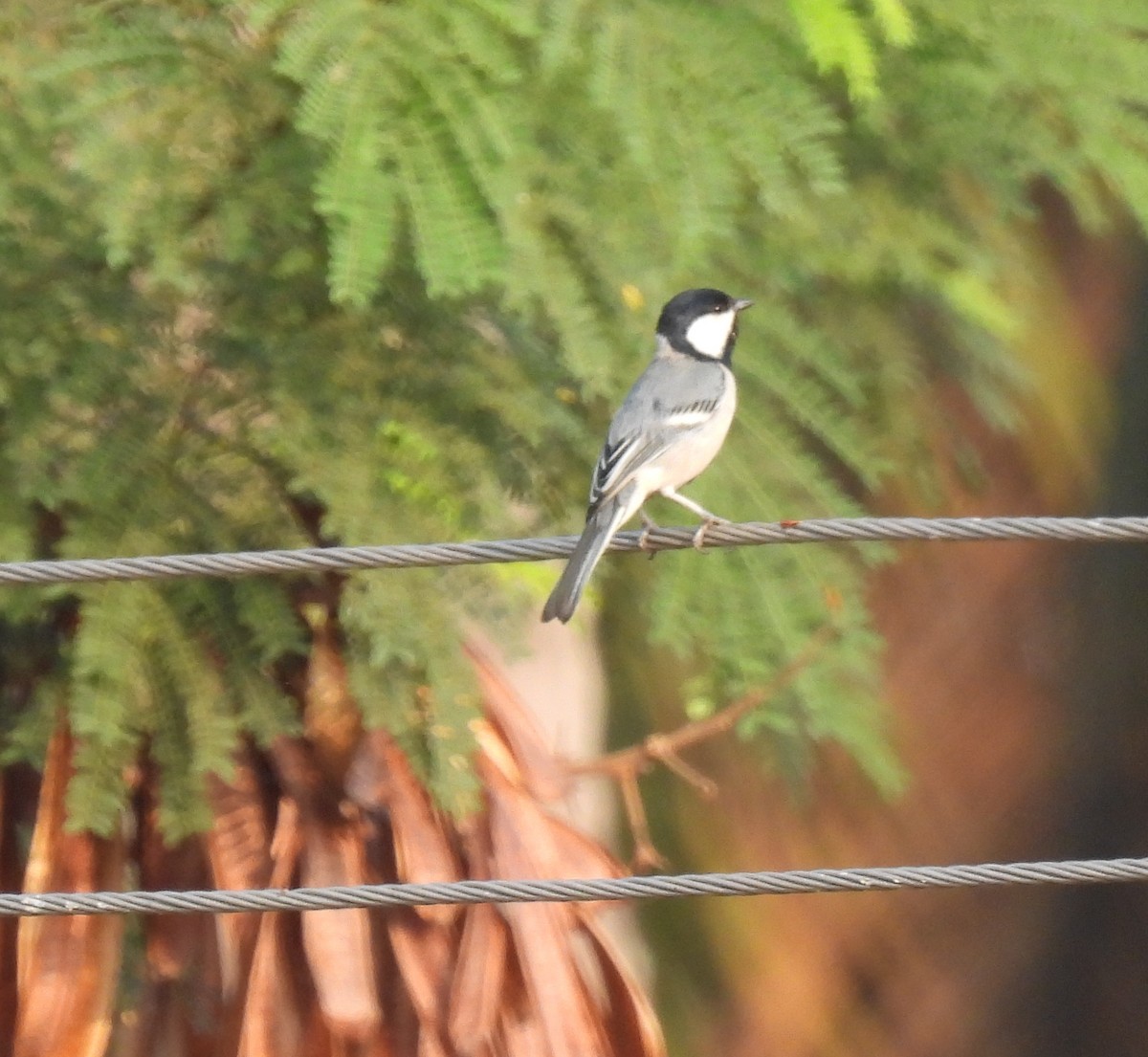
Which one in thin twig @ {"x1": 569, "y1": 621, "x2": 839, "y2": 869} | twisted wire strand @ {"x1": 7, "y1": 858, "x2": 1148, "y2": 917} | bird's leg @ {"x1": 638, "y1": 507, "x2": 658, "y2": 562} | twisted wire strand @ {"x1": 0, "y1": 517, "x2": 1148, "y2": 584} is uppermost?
bird's leg @ {"x1": 638, "y1": 507, "x2": 658, "y2": 562}

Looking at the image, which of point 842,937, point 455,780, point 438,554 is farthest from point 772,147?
point 842,937

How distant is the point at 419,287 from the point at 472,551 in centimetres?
141

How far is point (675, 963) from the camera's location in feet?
25.0

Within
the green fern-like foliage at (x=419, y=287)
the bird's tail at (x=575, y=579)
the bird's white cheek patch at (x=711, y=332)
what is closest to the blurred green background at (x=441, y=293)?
the green fern-like foliage at (x=419, y=287)

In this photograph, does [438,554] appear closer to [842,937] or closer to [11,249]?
[11,249]

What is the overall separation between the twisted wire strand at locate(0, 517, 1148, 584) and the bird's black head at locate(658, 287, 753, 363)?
52.2 inches

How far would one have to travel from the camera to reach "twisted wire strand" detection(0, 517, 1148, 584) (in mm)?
3133

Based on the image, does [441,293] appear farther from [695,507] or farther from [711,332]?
[711,332]

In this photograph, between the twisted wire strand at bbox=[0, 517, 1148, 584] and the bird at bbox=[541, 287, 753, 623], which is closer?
the twisted wire strand at bbox=[0, 517, 1148, 584]

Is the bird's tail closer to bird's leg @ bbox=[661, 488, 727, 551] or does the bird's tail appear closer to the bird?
the bird

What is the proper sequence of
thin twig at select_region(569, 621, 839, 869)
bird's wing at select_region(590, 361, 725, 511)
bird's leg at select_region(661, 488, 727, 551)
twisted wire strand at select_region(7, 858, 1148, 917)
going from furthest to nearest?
thin twig at select_region(569, 621, 839, 869) → bird's wing at select_region(590, 361, 725, 511) → bird's leg at select_region(661, 488, 727, 551) → twisted wire strand at select_region(7, 858, 1148, 917)

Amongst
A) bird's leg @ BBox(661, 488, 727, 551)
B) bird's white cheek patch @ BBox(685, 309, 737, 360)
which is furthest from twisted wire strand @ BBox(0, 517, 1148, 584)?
bird's white cheek patch @ BBox(685, 309, 737, 360)

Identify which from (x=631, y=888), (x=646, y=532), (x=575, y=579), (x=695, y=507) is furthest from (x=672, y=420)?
(x=631, y=888)

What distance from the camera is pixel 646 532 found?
4.04 metres
